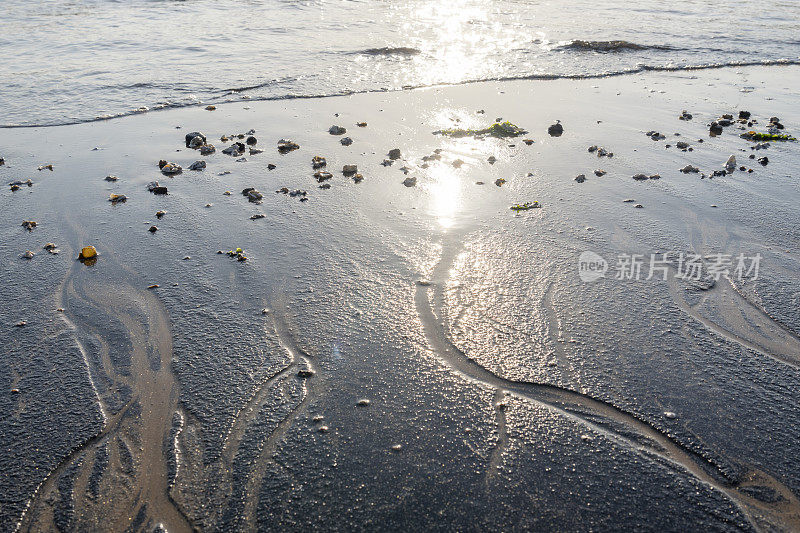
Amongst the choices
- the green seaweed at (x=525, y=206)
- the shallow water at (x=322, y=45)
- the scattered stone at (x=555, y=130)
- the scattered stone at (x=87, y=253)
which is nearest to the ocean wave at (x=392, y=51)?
the shallow water at (x=322, y=45)

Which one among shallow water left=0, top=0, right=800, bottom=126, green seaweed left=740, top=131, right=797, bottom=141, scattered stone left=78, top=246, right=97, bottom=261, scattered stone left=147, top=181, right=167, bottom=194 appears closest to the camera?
scattered stone left=78, top=246, right=97, bottom=261

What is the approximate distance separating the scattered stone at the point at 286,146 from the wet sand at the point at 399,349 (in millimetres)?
326

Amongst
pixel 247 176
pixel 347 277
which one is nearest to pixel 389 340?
pixel 347 277

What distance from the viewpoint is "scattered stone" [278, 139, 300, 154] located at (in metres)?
7.45

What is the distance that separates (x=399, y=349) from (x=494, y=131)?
5.07 m

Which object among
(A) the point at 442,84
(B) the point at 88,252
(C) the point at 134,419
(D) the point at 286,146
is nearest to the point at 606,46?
(A) the point at 442,84

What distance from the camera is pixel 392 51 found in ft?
44.4

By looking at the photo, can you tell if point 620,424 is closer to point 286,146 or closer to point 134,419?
point 134,419

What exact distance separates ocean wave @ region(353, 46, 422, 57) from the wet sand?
7.01 m

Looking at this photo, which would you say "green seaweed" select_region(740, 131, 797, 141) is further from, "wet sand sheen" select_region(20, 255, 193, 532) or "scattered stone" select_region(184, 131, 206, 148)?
"wet sand sheen" select_region(20, 255, 193, 532)

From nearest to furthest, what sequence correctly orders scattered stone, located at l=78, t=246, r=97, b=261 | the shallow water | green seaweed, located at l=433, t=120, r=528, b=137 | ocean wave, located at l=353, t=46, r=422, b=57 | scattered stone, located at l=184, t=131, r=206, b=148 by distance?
1. scattered stone, located at l=78, t=246, r=97, b=261
2. scattered stone, located at l=184, t=131, r=206, b=148
3. green seaweed, located at l=433, t=120, r=528, b=137
4. the shallow water
5. ocean wave, located at l=353, t=46, r=422, b=57

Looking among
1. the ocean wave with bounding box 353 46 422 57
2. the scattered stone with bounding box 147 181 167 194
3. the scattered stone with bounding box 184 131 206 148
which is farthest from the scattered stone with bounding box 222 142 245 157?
the ocean wave with bounding box 353 46 422 57

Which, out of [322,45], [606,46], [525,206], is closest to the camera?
[525,206]

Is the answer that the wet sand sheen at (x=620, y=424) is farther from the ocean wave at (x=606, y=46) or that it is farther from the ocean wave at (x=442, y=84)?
the ocean wave at (x=606, y=46)
